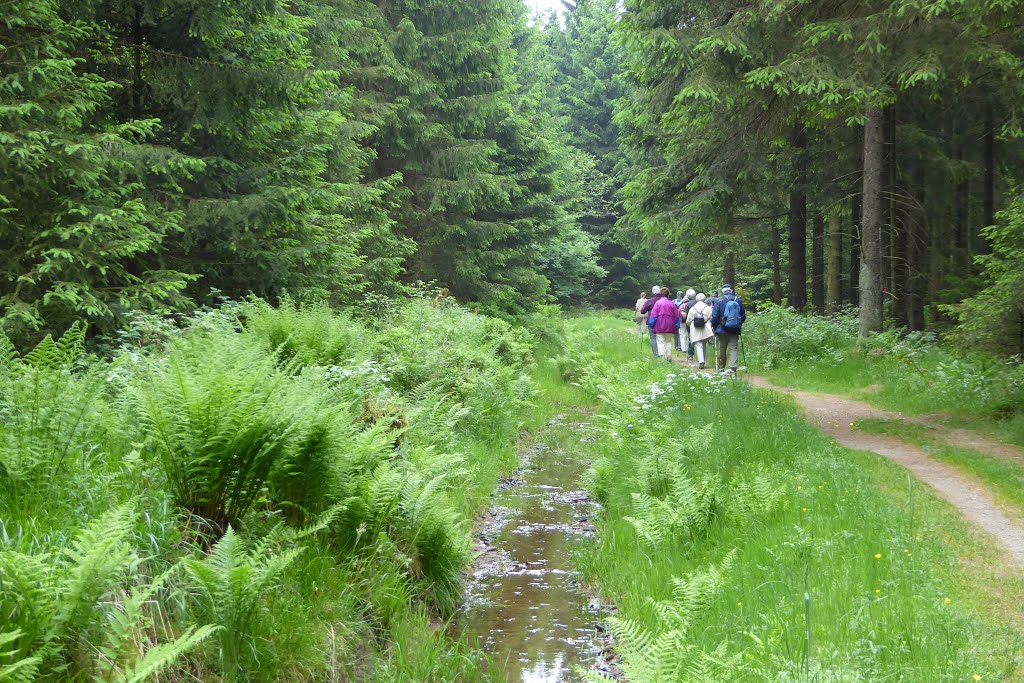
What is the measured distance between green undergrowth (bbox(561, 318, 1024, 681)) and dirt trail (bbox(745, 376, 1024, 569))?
0.83 ft

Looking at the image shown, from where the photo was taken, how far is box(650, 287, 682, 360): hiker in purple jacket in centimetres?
1989

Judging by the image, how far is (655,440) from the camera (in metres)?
9.64

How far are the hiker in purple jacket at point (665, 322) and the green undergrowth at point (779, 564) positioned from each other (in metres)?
9.24

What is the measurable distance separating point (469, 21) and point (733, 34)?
1069cm

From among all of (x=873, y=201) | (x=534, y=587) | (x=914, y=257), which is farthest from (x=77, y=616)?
(x=914, y=257)

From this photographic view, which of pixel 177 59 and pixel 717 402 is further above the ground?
pixel 177 59

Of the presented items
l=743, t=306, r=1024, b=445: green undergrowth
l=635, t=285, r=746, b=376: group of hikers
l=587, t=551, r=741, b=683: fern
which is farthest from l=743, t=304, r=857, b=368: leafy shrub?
l=587, t=551, r=741, b=683: fern

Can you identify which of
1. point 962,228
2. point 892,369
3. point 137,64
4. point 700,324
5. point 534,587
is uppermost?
point 137,64

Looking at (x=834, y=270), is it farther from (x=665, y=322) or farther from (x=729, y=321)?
(x=729, y=321)

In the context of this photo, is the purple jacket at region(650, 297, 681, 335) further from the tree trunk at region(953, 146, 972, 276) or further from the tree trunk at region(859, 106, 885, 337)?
the tree trunk at region(953, 146, 972, 276)

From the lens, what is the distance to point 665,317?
20000mm

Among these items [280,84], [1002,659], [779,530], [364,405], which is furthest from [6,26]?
Result: [1002,659]

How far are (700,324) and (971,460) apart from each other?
10959mm

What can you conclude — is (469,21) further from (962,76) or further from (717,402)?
(717,402)
